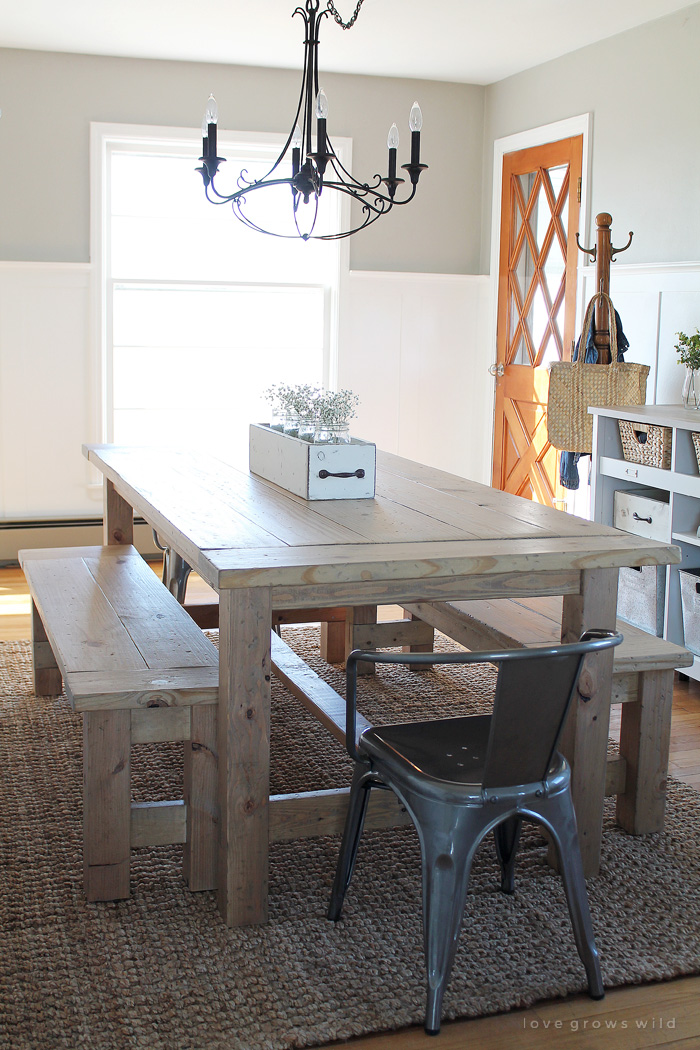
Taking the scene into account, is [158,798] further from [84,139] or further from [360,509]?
[84,139]

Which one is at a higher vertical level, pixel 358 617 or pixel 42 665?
pixel 358 617

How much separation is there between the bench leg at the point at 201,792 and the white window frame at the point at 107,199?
3563mm

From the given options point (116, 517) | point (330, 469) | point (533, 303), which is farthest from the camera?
point (533, 303)

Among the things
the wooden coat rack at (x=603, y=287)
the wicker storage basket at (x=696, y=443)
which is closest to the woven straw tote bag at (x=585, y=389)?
the wooden coat rack at (x=603, y=287)

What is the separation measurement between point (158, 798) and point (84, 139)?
3789 millimetres

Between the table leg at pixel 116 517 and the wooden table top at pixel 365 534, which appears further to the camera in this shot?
the table leg at pixel 116 517

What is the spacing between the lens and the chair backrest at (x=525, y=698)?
5.44 feet

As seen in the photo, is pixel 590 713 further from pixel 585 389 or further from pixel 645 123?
pixel 645 123

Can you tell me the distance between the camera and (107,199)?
5297mm

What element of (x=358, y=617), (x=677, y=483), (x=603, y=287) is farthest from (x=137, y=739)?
(x=603, y=287)

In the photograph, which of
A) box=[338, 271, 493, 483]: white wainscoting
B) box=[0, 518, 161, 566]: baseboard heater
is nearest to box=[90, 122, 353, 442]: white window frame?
box=[338, 271, 493, 483]: white wainscoting

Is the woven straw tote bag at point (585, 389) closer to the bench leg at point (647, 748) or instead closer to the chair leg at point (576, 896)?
the bench leg at point (647, 748)

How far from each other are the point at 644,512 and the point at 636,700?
4.69 ft

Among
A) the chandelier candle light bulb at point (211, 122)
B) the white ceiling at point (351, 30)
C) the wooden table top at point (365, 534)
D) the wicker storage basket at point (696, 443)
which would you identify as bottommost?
the wooden table top at point (365, 534)
